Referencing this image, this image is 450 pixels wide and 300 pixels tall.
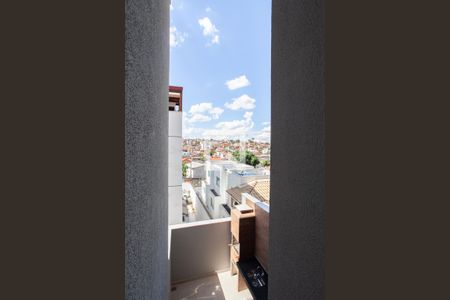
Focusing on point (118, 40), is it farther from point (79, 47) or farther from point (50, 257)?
point (50, 257)

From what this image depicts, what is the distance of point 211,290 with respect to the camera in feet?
12.2

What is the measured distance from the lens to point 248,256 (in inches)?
147

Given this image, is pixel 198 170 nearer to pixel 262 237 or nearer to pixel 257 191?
pixel 257 191

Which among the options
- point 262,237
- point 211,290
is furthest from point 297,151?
point 211,290

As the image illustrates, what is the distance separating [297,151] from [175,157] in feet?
11.9

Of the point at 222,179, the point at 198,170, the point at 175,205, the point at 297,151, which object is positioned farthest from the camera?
the point at 198,170

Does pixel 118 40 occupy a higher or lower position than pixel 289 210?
higher

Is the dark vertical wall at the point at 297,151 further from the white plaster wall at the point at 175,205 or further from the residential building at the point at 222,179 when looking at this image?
the residential building at the point at 222,179

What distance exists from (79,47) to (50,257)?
464mm

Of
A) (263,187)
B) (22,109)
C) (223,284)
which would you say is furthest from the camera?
(263,187)

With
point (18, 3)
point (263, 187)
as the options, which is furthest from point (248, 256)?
point (18, 3)

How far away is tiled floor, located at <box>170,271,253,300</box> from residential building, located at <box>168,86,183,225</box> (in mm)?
1334

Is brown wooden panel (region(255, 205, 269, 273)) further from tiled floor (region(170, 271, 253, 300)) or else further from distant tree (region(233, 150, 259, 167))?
distant tree (region(233, 150, 259, 167))

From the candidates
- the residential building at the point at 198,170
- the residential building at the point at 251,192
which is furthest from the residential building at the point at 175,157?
the residential building at the point at 198,170
